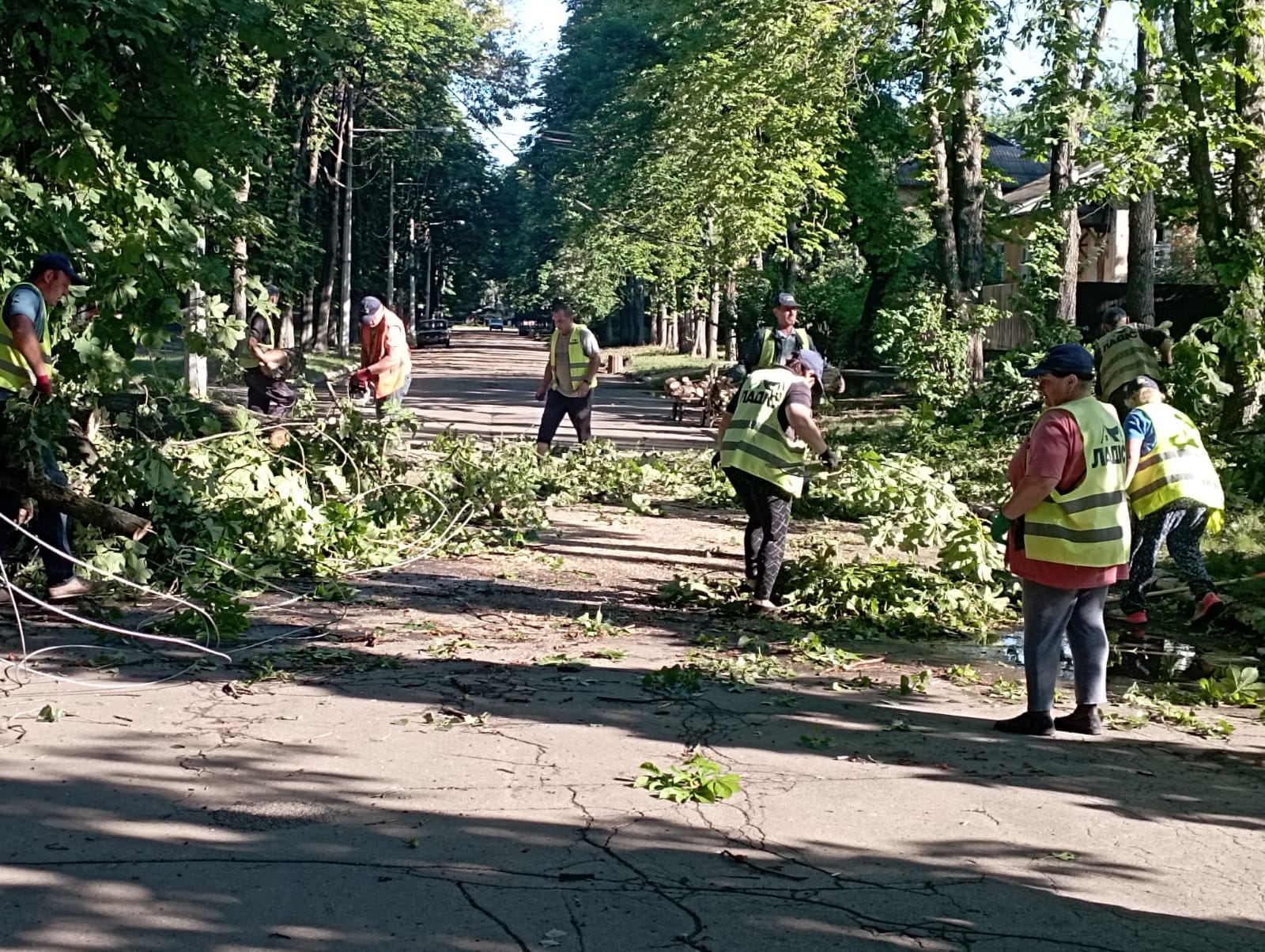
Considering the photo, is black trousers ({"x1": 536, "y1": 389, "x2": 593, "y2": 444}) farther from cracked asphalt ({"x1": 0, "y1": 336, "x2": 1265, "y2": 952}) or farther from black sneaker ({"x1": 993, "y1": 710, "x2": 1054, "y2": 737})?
black sneaker ({"x1": 993, "y1": 710, "x2": 1054, "y2": 737})

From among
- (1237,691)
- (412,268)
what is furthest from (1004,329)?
(412,268)

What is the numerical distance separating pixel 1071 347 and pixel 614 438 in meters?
16.5

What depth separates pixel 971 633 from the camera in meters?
9.59

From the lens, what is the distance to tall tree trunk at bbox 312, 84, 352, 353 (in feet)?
157

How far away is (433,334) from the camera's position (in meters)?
71.1

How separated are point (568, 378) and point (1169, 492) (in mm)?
8073

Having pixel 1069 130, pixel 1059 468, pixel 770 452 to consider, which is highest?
pixel 1069 130

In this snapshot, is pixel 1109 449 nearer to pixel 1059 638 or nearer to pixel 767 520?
pixel 1059 638

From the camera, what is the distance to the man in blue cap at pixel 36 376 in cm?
877

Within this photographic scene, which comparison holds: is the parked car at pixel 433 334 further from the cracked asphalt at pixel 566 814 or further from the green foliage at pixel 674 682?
the green foliage at pixel 674 682

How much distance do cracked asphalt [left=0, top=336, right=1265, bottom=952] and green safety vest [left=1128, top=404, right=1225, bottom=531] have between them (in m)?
2.17

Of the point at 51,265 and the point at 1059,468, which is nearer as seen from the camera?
the point at 1059,468

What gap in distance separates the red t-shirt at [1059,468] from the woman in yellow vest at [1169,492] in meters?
2.58

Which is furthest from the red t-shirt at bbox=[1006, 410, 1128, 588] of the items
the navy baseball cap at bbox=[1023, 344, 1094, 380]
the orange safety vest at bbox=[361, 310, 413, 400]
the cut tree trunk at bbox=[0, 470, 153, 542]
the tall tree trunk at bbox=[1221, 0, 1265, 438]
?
the tall tree trunk at bbox=[1221, 0, 1265, 438]
